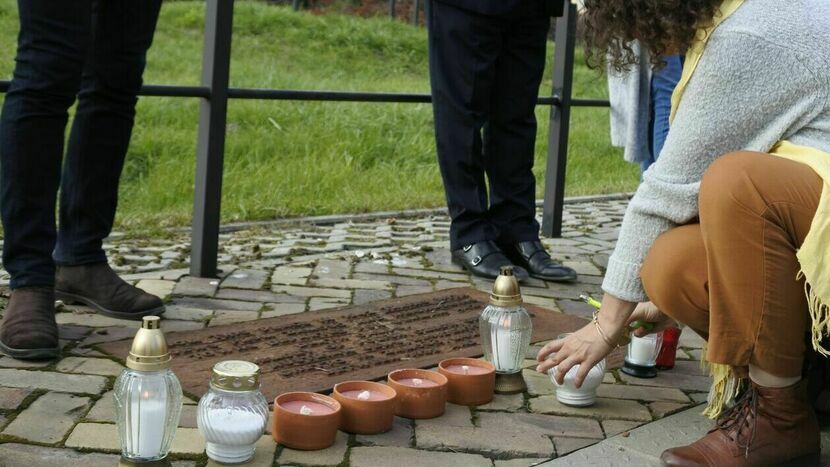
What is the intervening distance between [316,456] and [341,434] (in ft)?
0.51

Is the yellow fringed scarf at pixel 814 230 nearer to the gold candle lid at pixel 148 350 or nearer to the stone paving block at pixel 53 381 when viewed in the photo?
the gold candle lid at pixel 148 350

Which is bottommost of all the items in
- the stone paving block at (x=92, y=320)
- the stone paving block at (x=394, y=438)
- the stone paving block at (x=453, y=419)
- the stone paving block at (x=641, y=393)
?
the stone paving block at (x=394, y=438)

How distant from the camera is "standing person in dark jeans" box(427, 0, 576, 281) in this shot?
13.9ft

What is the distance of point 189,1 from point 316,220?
39.2ft

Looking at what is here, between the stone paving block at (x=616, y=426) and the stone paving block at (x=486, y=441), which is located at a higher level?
the stone paving block at (x=616, y=426)

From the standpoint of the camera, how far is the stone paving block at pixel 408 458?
2.38m

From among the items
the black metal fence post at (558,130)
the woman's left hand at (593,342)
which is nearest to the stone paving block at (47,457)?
the woman's left hand at (593,342)

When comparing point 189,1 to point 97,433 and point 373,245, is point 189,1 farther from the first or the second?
point 97,433

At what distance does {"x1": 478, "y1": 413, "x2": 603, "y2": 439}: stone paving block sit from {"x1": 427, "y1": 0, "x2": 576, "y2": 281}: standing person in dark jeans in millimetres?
1604

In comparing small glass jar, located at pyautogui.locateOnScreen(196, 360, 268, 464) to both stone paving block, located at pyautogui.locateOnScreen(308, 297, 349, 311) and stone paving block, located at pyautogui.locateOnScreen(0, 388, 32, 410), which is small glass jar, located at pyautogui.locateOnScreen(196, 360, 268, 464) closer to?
stone paving block, located at pyautogui.locateOnScreen(0, 388, 32, 410)

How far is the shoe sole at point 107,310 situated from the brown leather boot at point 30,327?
373 mm

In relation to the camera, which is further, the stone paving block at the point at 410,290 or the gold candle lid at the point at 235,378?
the stone paving block at the point at 410,290

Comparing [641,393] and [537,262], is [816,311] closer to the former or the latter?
[641,393]

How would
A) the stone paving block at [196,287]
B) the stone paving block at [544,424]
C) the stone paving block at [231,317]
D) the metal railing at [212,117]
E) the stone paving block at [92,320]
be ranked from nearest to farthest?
1. the stone paving block at [544,424]
2. the stone paving block at [92,320]
3. the stone paving block at [231,317]
4. the stone paving block at [196,287]
5. the metal railing at [212,117]
